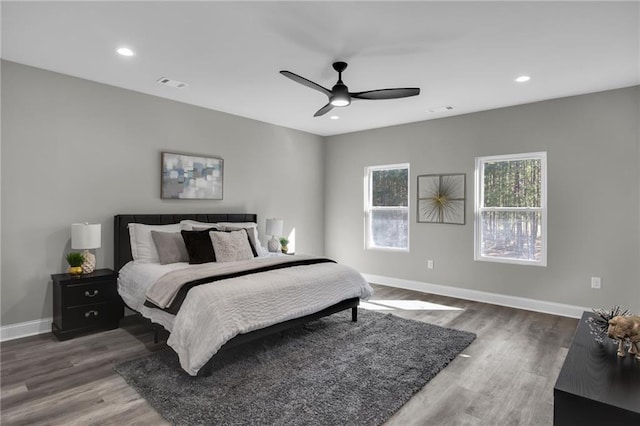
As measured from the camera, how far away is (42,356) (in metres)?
3.10

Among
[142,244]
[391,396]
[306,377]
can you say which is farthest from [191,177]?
[391,396]

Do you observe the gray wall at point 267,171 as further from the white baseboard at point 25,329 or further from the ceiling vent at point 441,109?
the ceiling vent at point 441,109

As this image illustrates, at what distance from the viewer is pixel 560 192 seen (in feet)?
14.5

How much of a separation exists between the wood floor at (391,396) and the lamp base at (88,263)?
0.66 meters

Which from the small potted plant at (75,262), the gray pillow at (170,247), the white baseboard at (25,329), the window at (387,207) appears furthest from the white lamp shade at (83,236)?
the window at (387,207)

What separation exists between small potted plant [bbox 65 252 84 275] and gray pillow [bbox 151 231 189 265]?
0.72 meters

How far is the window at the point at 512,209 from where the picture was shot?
4625 millimetres

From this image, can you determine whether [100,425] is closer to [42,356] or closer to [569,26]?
[42,356]

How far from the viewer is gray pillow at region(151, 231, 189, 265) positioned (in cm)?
389

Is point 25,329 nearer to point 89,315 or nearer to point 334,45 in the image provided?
point 89,315

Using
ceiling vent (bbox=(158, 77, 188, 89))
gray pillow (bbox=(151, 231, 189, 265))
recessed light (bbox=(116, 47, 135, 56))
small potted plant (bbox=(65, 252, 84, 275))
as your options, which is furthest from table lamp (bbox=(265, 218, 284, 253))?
recessed light (bbox=(116, 47, 135, 56))

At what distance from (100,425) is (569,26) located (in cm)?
418

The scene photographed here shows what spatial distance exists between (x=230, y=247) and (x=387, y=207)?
3088 mm

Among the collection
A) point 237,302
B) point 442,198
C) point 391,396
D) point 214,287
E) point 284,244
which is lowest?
point 391,396
